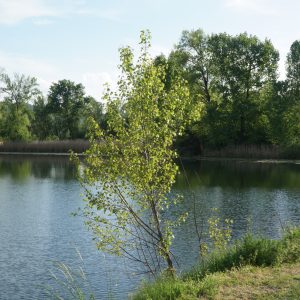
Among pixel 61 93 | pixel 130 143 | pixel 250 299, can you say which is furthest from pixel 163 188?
pixel 61 93

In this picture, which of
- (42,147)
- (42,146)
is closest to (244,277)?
(42,146)

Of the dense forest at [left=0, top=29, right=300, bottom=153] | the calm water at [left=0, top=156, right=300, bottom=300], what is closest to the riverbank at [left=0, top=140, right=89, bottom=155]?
the dense forest at [left=0, top=29, right=300, bottom=153]

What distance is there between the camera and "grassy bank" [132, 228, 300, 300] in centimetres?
892

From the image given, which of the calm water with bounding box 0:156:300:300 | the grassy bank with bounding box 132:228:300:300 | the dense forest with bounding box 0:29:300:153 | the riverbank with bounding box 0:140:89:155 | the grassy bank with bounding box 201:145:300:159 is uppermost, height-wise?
the dense forest with bounding box 0:29:300:153

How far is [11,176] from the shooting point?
48.7m

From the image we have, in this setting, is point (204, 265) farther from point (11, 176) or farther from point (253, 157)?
point (253, 157)

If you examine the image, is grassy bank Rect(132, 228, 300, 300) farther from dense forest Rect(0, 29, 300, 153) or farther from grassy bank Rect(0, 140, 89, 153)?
grassy bank Rect(0, 140, 89, 153)

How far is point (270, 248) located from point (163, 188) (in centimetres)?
283

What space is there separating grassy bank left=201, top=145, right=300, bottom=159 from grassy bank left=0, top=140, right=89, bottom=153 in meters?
22.7

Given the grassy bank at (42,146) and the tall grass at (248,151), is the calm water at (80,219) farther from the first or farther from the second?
the grassy bank at (42,146)

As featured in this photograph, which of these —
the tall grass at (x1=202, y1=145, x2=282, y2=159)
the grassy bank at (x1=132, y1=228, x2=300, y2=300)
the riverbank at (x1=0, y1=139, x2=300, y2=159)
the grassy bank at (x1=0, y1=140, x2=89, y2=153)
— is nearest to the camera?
the grassy bank at (x1=132, y1=228, x2=300, y2=300)

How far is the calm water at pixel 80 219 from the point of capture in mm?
15992

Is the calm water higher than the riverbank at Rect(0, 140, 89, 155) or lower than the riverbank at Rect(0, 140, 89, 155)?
lower

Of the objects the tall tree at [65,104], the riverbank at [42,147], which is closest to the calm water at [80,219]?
the riverbank at [42,147]
